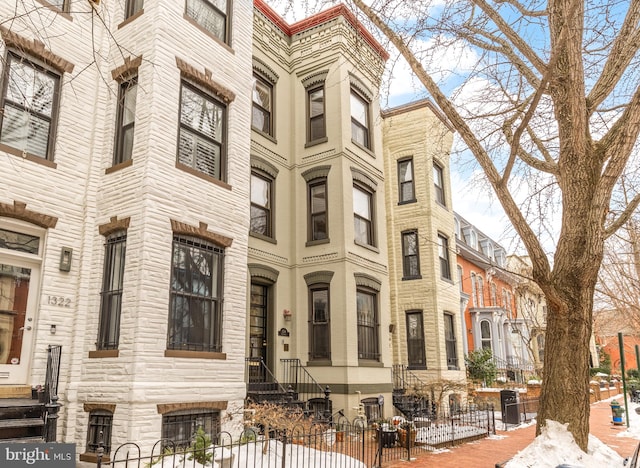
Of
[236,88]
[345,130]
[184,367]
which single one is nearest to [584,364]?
[184,367]

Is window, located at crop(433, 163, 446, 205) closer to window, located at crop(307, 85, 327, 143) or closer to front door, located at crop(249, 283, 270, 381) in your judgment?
window, located at crop(307, 85, 327, 143)

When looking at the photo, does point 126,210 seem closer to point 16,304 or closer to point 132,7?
point 16,304

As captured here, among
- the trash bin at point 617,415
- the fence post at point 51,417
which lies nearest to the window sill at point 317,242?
the fence post at point 51,417

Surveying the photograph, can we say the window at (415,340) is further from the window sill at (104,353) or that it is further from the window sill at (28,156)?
the window sill at (28,156)

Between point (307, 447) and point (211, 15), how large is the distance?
31.8 feet

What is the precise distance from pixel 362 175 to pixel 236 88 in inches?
218

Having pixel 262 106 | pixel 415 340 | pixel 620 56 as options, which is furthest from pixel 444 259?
pixel 620 56

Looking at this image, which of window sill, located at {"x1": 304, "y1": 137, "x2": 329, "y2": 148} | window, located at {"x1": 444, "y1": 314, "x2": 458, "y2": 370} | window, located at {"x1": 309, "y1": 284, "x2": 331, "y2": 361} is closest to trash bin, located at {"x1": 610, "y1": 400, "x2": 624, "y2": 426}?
window, located at {"x1": 444, "y1": 314, "x2": 458, "y2": 370}

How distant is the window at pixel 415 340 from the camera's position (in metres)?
19.3

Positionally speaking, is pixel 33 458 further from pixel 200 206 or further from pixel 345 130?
pixel 345 130

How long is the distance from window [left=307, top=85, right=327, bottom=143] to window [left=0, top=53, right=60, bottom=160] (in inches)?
314

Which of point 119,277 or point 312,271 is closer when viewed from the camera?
point 119,277

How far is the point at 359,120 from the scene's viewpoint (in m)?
17.1

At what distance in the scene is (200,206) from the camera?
10.5 m
